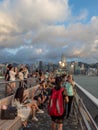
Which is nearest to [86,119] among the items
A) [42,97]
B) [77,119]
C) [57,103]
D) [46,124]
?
[57,103]

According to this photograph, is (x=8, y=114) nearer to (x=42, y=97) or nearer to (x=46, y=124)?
(x=46, y=124)

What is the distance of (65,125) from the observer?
1109 cm

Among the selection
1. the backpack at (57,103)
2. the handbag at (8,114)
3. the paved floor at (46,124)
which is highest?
the backpack at (57,103)

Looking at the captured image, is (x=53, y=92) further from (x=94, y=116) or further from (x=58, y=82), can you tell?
(x=94, y=116)

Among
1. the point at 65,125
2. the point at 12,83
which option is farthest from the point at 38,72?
the point at 65,125

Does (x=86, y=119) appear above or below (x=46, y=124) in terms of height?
above

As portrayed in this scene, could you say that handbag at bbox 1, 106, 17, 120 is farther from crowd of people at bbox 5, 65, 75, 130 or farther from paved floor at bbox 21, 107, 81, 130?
paved floor at bbox 21, 107, 81, 130

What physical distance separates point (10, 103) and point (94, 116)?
226 inches

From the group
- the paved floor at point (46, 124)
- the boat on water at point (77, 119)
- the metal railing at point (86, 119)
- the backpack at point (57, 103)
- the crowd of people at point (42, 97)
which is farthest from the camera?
the paved floor at point (46, 124)

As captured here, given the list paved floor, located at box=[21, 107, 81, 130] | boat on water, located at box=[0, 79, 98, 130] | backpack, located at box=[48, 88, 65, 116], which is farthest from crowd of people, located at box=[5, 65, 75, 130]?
boat on water, located at box=[0, 79, 98, 130]

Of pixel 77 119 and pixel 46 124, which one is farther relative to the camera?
pixel 77 119

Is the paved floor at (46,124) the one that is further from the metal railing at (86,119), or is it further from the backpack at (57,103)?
the backpack at (57,103)

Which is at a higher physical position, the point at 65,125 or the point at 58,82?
the point at 58,82

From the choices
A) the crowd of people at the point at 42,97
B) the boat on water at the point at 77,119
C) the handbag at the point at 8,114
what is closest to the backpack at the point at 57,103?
the crowd of people at the point at 42,97
